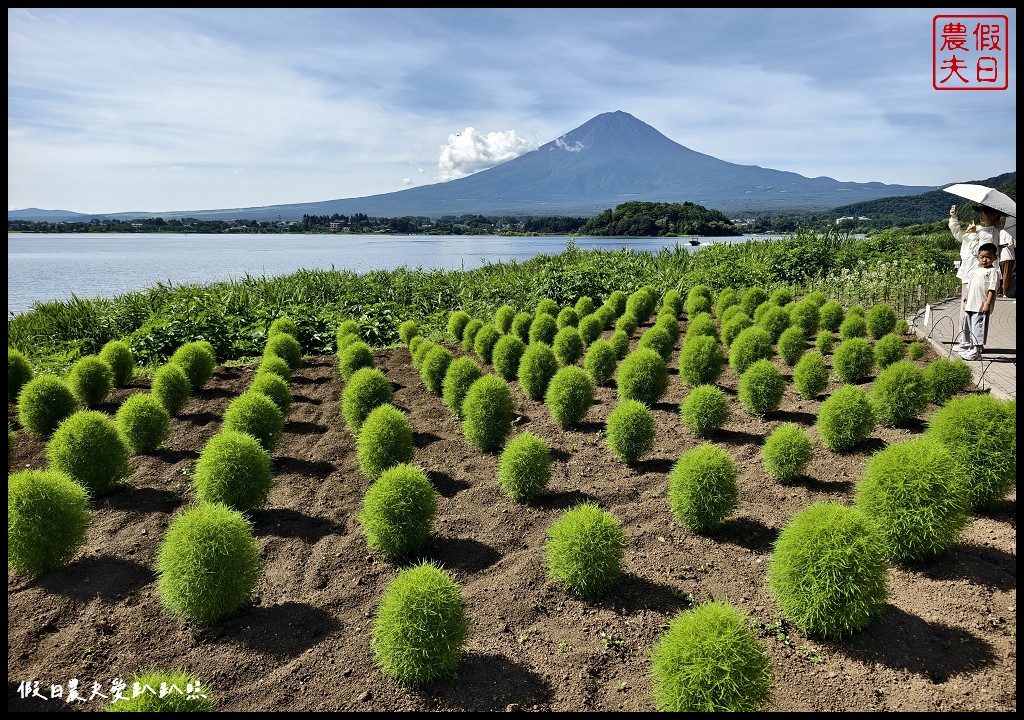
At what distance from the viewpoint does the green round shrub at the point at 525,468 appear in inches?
239

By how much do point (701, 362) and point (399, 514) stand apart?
6.03 metres

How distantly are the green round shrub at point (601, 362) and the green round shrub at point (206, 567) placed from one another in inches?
261

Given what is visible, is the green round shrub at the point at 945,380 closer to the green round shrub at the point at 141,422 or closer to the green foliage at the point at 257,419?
the green foliage at the point at 257,419

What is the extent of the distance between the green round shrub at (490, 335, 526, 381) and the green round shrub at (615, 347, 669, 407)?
98.2 inches

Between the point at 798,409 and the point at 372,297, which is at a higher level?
the point at 372,297

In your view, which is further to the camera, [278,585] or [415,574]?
[278,585]

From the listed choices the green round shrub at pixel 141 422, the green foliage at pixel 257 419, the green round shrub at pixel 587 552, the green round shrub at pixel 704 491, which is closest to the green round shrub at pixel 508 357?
the green foliage at pixel 257 419

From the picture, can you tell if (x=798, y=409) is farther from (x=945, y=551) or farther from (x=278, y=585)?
(x=278, y=585)

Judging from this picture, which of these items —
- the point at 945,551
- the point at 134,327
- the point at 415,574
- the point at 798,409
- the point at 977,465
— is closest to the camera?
the point at 415,574

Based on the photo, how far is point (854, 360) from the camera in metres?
9.17

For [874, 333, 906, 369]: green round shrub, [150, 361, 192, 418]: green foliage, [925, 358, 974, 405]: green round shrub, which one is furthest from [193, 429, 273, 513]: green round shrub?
[874, 333, 906, 369]: green round shrub

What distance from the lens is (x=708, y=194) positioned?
6585 inches

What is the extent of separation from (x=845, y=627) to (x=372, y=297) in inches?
653

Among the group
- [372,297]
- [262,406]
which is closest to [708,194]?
[372,297]
